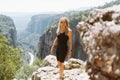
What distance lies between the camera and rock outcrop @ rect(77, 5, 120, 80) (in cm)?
838

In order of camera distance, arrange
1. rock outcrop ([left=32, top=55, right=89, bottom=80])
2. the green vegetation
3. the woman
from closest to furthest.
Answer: the woman
rock outcrop ([left=32, top=55, right=89, bottom=80])
the green vegetation

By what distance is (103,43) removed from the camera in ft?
28.6

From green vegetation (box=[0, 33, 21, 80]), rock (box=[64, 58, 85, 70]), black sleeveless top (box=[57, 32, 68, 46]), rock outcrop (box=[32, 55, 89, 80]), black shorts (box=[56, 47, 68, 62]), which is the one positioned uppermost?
black sleeveless top (box=[57, 32, 68, 46])

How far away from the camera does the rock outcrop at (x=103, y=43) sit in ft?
27.5

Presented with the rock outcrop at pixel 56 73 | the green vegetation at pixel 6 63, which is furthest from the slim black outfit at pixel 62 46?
the green vegetation at pixel 6 63

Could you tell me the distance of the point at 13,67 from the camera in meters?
48.6

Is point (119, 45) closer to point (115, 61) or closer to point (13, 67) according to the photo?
point (115, 61)

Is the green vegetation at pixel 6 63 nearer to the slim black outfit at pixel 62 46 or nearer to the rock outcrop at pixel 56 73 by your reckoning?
the rock outcrop at pixel 56 73

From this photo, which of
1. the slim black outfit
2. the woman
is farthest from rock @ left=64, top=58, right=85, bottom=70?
the slim black outfit

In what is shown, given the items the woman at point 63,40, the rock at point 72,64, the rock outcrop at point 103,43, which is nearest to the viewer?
the rock outcrop at point 103,43

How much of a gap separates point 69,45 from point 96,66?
15.5 feet

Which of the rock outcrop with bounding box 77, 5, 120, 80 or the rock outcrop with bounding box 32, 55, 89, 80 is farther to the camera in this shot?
the rock outcrop with bounding box 32, 55, 89, 80

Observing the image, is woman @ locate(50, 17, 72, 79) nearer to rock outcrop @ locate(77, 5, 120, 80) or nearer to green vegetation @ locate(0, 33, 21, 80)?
rock outcrop @ locate(77, 5, 120, 80)

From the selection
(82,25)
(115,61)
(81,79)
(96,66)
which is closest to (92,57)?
(96,66)
